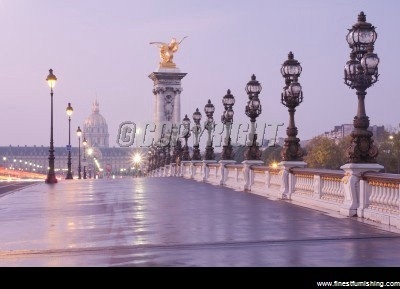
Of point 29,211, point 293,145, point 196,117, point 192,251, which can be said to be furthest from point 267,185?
point 196,117

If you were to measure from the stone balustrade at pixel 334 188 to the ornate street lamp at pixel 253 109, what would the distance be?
2.07 ft

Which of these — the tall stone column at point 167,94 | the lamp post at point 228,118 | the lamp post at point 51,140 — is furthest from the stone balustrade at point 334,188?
the tall stone column at point 167,94

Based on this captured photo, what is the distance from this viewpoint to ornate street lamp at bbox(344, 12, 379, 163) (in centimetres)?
1942

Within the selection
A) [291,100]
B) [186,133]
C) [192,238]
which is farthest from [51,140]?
[192,238]

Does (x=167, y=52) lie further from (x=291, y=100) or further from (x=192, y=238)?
(x=192, y=238)

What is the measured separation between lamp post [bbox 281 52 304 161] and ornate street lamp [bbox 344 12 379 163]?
6.60 m

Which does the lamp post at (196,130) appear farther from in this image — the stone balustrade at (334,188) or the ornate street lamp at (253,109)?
the ornate street lamp at (253,109)

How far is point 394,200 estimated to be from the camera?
16.7 meters

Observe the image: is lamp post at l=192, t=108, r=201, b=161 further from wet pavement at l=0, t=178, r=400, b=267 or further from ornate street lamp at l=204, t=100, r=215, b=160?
wet pavement at l=0, t=178, r=400, b=267

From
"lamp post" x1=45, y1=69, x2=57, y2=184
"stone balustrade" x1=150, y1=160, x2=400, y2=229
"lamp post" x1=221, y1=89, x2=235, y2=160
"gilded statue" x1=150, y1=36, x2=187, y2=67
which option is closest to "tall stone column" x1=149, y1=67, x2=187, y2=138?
"gilded statue" x1=150, y1=36, x2=187, y2=67

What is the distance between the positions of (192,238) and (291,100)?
1281cm

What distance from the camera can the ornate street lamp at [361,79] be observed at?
63.7 ft

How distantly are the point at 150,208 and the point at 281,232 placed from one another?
787 centimetres

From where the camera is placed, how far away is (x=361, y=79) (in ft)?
64.0
